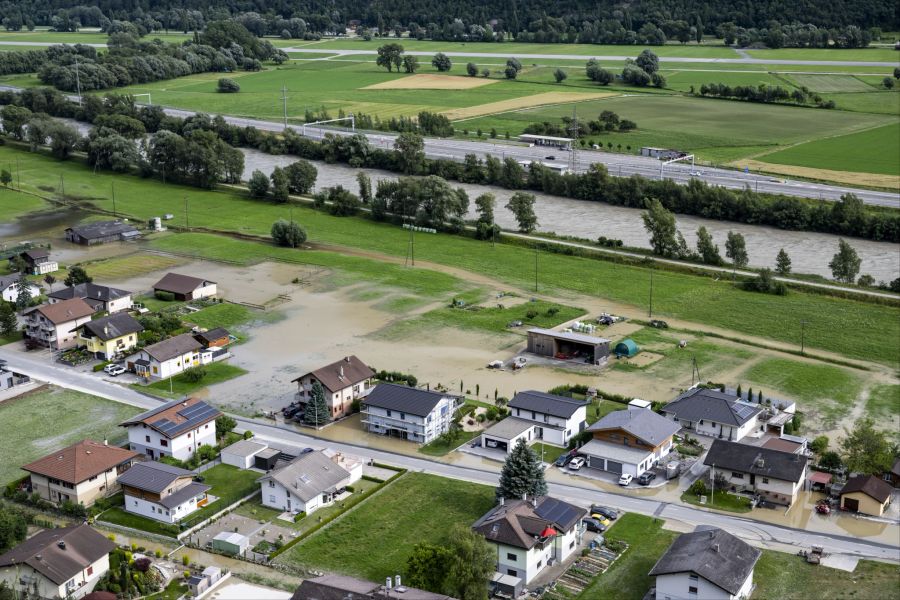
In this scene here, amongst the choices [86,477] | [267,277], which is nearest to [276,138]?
[267,277]

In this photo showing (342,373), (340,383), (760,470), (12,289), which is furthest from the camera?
(12,289)

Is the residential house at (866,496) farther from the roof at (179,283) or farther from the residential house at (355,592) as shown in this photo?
the roof at (179,283)

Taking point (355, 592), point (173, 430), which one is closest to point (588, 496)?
point (355, 592)

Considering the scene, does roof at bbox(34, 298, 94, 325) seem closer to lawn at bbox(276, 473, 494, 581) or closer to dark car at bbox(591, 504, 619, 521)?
lawn at bbox(276, 473, 494, 581)

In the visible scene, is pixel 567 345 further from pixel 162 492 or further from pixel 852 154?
pixel 852 154

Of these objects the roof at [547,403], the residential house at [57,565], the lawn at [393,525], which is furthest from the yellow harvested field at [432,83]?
the residential house at [57,565]

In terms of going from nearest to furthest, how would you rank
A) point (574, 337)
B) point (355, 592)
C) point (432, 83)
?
point (355, 592) < point (574, 337) < point (432, 83)

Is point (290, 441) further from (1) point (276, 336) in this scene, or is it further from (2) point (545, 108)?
(2) point (545, 108)
